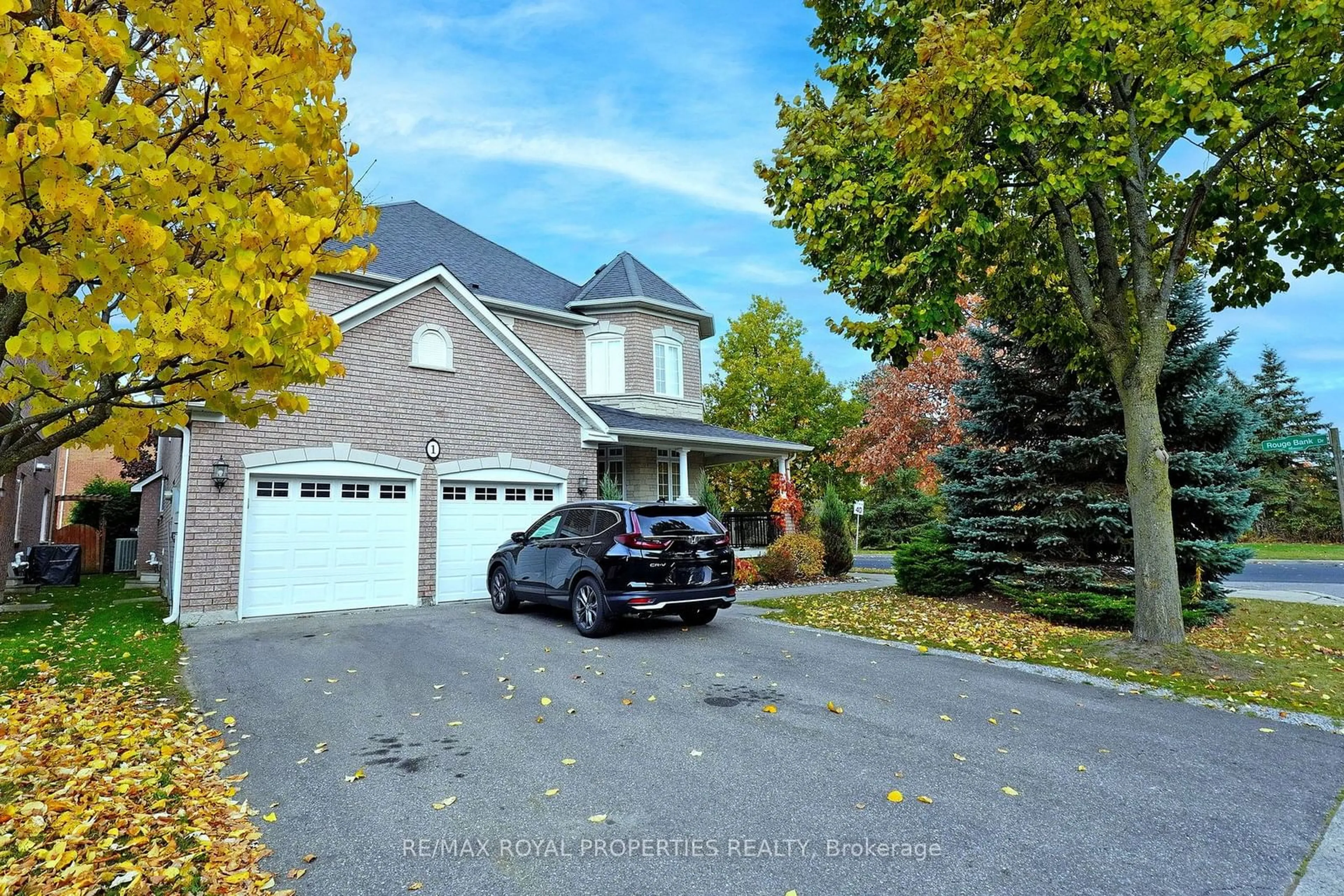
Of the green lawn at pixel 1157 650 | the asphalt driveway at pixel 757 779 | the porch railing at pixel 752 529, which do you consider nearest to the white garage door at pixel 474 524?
the green lawn at pixel 1157 650

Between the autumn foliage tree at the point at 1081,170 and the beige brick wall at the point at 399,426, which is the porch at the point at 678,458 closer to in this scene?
the beige brick wall at the point at 399,426

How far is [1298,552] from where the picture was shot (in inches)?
986

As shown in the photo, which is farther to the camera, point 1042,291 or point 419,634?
point 1042,291

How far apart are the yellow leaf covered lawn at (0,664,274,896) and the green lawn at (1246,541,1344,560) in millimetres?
25242

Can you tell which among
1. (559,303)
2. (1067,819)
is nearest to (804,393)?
(559,303)

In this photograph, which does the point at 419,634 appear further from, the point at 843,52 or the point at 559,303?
the point at 559,303

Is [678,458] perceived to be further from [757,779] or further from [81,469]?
[81,469]

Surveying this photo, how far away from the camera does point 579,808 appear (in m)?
3.80

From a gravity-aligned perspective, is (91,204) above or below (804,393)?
below

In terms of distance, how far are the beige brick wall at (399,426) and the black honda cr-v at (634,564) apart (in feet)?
12.7

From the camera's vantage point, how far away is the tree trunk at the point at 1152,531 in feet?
25.1

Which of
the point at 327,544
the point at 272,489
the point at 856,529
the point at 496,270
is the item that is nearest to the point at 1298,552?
the point at 856,529

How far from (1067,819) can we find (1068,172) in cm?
665

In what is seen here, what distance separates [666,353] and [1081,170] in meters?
12.9
